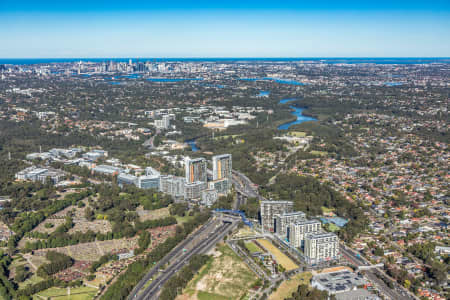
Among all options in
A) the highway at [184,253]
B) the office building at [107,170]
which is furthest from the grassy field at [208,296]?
the office building at [107,170]

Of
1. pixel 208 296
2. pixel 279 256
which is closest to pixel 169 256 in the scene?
pixel 208 296

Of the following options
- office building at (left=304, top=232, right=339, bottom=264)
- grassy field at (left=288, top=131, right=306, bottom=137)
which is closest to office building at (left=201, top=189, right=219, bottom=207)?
office building at (left=304, top=232, right=339, bottom=264)

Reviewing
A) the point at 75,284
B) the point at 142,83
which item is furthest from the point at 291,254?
the point at 142,83

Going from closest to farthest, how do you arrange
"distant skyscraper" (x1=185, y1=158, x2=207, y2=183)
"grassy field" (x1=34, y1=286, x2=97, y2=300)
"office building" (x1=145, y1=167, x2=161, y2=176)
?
1. "grassy field" (x1=34, y1=286, x2=97, y2=300)
2. "distant skyscraper" (x1=185, y1=158, x2=207, y2=183)
3. "office building" (x1=145, y1=167, x2=161, y2=176)

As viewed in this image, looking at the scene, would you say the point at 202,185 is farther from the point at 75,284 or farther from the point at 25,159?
the point at 25,159

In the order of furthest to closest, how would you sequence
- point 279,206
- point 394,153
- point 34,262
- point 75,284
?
1. point 394,153
2. point 279,206
3. point 34,262
4. point 75,284

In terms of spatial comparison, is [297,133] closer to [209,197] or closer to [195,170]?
[195,170]

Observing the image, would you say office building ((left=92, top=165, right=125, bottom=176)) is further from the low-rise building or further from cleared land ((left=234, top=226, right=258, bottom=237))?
the low-rise building
